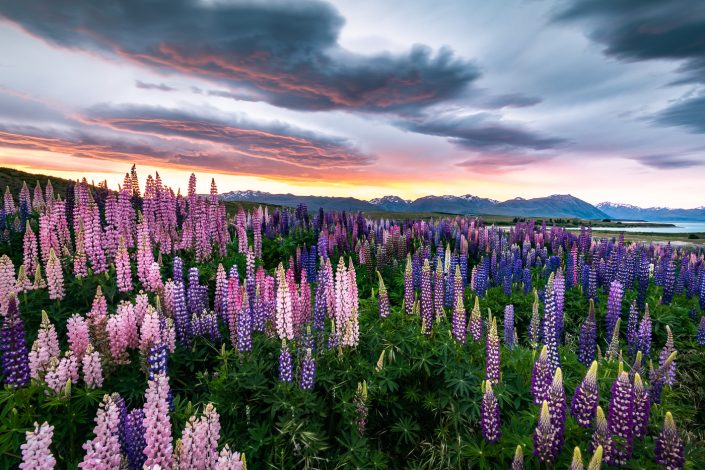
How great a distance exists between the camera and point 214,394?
5.36 meters

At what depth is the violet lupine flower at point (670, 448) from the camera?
3639mm

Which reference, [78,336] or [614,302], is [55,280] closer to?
[78,336]

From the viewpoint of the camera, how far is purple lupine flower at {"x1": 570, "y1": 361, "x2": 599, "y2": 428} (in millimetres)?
4195

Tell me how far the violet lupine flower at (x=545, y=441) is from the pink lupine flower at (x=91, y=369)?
18.2 feet

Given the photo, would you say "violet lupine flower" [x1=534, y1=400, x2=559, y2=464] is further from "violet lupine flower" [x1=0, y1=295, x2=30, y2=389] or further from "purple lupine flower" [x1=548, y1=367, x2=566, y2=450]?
"violet lupine flower" [x1=0, y1=295, x2=30, y2=389]

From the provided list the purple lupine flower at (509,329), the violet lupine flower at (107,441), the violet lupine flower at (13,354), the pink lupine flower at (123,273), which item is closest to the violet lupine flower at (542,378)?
the purple lupine flower at (509,329)

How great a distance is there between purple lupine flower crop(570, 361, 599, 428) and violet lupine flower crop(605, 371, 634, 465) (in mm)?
189

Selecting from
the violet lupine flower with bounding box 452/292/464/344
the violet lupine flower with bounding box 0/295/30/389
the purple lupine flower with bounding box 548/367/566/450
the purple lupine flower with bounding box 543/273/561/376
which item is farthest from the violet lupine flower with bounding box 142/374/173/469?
the purple lupine flower with bounding box 543/273/561/376

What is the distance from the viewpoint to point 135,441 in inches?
147

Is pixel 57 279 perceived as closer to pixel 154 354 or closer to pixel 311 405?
pixel 154 354

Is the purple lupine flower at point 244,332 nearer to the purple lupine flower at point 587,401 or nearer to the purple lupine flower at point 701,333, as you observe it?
the purple lupine flower at point 587,401

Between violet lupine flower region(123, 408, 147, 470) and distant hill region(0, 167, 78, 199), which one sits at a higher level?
distant hill region(0, 167, 78, 199)

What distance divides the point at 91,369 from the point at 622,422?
6.61m

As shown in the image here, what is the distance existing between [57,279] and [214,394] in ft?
14.8
